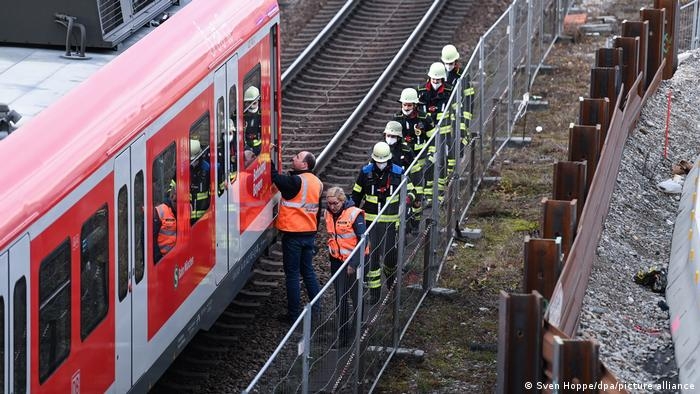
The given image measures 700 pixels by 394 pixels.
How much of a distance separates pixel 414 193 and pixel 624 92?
14.7 ft

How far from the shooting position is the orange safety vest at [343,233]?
43.5 ft

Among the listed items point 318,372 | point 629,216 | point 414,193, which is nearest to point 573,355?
point 318,372

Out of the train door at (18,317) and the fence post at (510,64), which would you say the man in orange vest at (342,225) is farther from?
the fence post at (510,64)

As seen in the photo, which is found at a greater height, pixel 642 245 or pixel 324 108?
pixel 324 108

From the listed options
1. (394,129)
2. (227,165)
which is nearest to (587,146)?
(394,129)

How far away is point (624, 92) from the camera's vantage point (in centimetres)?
1739

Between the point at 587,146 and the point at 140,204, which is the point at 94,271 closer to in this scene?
the point at 140,204

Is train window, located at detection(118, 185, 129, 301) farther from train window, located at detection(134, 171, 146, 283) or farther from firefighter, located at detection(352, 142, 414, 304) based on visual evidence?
firefighter, located at detection(352, 142, 414, 304)

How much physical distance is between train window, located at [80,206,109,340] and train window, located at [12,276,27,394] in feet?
2.94

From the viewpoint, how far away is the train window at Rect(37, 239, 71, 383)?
9.44 meters

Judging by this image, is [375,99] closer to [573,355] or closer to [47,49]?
[47,49]

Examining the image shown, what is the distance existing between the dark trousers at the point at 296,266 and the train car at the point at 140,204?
1.21 ft

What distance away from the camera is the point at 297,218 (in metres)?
14.0

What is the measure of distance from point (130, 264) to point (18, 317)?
1.86 meters
